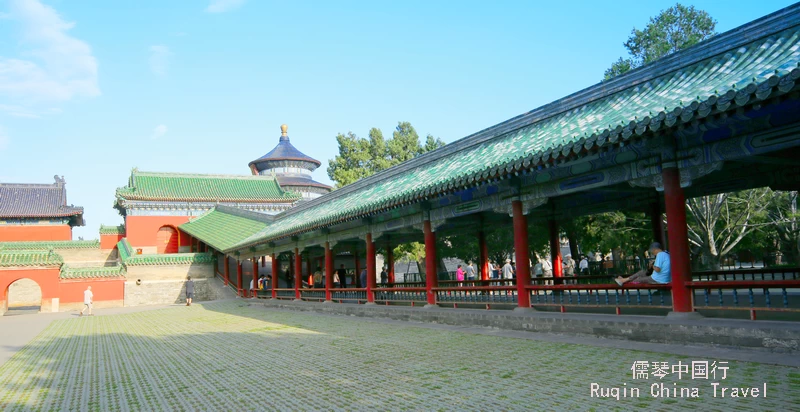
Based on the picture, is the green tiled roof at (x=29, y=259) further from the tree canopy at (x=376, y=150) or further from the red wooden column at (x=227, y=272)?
the tree canopy at (x=376, y=150)

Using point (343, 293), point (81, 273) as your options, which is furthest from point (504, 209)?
point (81, 273)

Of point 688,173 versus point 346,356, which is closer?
point 688,173

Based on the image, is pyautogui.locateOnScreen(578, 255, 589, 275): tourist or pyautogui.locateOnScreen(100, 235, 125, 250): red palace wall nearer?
pyautogui.locateOnScreen(578, 255, 589, 275): tourist

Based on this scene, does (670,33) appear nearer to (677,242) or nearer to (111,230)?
(677,242)

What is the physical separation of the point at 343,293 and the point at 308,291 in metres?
3.19

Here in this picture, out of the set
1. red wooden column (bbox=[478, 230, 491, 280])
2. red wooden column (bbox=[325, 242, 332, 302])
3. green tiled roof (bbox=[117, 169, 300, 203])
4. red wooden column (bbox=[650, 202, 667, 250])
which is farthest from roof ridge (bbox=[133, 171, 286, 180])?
red wooden column (bbox=[650, 202, 667, 250])

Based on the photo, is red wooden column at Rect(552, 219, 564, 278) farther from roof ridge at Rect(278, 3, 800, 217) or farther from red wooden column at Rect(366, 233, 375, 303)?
red wooden column at Rect(366, 233, 375, 303)

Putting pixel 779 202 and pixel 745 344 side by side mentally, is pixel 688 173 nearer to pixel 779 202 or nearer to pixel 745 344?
pixel 745 344

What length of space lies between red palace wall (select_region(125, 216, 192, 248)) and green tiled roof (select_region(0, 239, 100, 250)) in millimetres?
3844

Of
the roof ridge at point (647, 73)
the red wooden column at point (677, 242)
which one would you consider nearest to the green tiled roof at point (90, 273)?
the roof ridge at point (647, 73)

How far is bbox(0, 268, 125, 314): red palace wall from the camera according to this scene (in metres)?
27.5

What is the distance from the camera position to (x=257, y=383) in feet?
25.0

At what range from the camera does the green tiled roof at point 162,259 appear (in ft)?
108

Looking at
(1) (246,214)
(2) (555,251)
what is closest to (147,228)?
(1) (246,214)
